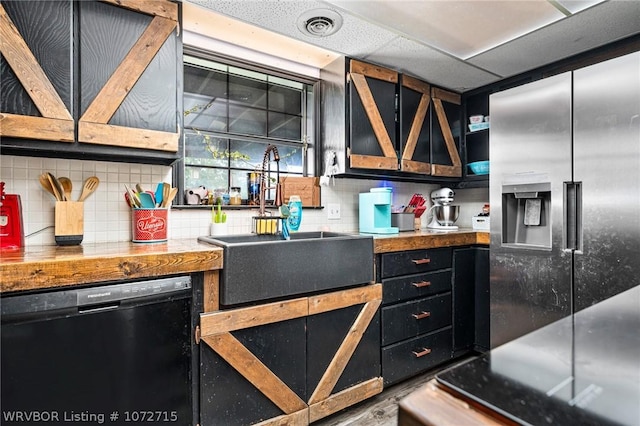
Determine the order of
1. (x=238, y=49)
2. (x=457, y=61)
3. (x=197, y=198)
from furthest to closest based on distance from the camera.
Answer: (x=457, y=61)
(x=238, y=49)
(x=197, y=198)

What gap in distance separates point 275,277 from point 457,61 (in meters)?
2.06

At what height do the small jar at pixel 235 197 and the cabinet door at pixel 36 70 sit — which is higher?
the cabinet door at pixel 36 70

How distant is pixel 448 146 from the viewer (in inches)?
117

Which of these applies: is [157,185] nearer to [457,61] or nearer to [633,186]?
[457,61]

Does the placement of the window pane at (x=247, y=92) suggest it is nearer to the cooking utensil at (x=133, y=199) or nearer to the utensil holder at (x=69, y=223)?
the cooking utensil at (x=133, y=199)

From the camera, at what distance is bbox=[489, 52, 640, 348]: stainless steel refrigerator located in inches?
64.9

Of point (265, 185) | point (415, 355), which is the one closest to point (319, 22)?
point (265, 185)

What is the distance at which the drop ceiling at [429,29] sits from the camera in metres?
1.82

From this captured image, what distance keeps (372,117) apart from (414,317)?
1.43m

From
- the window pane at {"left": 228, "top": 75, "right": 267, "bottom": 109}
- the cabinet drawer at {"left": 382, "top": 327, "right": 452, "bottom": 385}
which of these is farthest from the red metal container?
the cabinet drawer at {"left": 382, "top": 327, "right": 452, "bottom": 385}

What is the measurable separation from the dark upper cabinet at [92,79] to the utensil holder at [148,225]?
286mm

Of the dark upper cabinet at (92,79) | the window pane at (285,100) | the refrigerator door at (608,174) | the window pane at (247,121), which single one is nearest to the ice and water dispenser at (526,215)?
the refrigerator door at (608,174)

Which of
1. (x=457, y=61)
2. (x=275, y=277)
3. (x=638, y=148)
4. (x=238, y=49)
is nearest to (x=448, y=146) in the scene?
(x=457, y=61)

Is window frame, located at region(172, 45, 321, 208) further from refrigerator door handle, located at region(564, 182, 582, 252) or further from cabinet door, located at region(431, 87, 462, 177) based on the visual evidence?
refrigerator door handle, located at region(564, 182, 582, 252)
